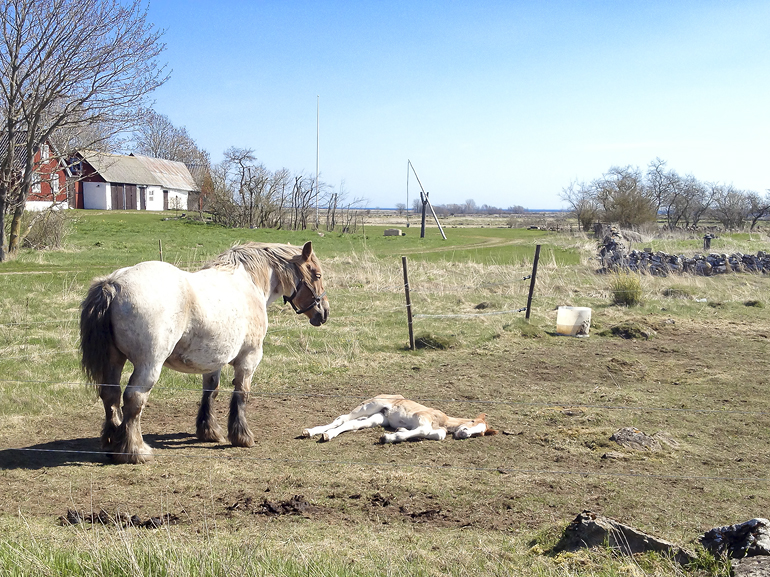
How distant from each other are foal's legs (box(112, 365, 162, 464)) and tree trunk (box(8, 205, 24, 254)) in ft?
64.1

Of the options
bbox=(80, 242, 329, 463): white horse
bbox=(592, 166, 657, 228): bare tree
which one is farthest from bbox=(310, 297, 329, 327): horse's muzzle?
bbox=(592, 166, 657, 228): bare tree

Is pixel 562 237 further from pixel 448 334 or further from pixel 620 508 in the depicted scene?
pixel 620 508

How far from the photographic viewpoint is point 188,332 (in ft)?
20.1

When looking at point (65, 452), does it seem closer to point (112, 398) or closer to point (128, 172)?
point (112, 398)

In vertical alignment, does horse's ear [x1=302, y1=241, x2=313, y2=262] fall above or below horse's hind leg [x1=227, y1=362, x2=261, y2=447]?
above

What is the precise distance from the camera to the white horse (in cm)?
568

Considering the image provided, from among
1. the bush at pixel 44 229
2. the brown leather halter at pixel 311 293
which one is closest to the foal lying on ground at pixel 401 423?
the brown leather halter at pixel 311 293

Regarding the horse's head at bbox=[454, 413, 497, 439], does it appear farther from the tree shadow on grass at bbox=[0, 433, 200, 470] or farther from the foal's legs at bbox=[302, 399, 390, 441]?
the tree shadow on grass at bbox=[0, 433, 200, 470]

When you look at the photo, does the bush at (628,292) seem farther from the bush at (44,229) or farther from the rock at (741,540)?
the bush at (44,229)

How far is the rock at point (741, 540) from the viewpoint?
12.3 feet

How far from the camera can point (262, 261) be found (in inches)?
283

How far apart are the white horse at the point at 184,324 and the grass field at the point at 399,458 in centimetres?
37

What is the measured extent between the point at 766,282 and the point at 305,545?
21756 millimetres

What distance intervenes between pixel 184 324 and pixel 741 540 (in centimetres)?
457
